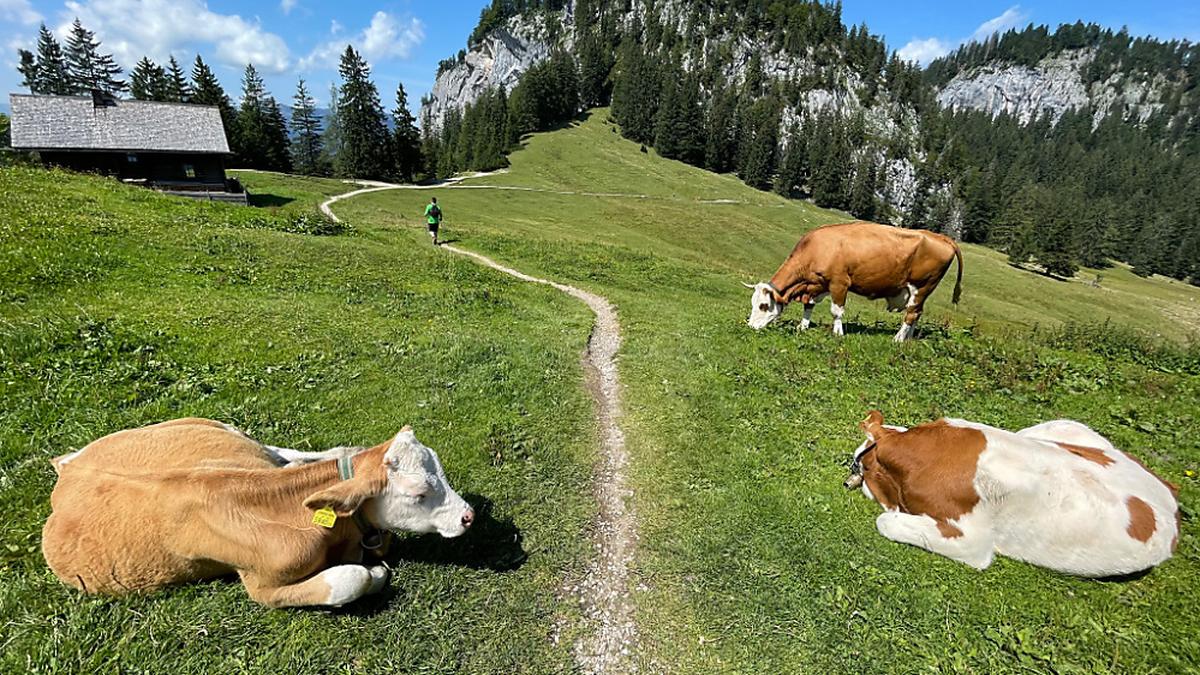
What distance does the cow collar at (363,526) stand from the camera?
486 cm

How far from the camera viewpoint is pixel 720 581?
19.2 feet

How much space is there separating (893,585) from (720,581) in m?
1.84

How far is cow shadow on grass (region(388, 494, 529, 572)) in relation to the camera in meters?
5.64

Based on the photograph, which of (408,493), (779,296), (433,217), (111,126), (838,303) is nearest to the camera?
(408,493)

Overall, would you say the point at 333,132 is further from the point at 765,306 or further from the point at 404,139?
the point at 765,306

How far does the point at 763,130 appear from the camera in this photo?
387 ft

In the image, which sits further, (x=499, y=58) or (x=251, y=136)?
(x=499, y=58)

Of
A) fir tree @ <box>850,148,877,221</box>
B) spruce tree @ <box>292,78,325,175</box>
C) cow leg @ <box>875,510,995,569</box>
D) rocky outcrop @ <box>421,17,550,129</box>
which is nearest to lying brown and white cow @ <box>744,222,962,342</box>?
cow leg @ <box>875,510,995,569</box>

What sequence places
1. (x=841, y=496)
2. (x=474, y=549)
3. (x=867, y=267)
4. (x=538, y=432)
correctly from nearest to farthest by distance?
(x=474, y=549) → (x=841, y=496) → (x=538, y=432) → (x=867, y=267)

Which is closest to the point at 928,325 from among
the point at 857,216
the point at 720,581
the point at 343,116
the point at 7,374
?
the point at 720,581

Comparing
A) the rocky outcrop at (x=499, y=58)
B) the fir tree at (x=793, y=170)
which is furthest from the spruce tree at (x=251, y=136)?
the rocky outcrop at (x=499, y=58)

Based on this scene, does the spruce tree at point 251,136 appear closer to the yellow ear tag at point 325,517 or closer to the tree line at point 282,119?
the tree line at point 282,119

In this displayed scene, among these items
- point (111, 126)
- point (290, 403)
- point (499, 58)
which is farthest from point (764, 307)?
point (499, 58)

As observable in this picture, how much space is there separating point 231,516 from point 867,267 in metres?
13.5
